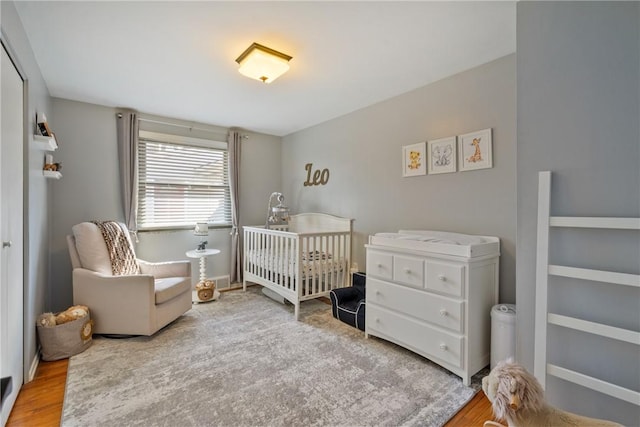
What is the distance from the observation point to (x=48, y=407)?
1681 millimetres

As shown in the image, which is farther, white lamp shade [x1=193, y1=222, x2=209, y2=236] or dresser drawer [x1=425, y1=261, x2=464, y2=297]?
white lamp shade [x1=193, y1=222, x2=209, y2=236]

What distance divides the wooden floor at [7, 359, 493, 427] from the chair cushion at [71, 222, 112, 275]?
2.90ft

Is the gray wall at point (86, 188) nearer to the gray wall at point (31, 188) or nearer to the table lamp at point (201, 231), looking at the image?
the table lamp at point (201, 231)

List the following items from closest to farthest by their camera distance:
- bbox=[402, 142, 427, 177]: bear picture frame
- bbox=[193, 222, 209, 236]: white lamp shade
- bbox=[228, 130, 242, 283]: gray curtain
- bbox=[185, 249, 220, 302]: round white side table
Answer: bbox=[402, 142, 427, 177]: bear picture frame
bbox=[185, 249, 220, 302]: round white side table
bbox=[193, 222, 209, 236]: white lamp shade
bbox=[228, 130, 242, 283]: gray curtain

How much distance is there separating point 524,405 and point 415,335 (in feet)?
3.66

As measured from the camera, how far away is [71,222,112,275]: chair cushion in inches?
103

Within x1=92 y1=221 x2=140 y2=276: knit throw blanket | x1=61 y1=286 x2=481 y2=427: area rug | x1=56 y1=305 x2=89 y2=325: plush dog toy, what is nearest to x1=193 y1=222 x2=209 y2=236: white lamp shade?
x1=92 y1=221 x2=140 y2=276: knit throw blanket

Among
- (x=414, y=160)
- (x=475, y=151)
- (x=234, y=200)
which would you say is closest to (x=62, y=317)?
(x=234, y=200)

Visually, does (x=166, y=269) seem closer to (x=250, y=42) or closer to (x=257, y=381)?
(x=257, y=381)

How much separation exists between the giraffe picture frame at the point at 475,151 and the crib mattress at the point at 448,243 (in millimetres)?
576

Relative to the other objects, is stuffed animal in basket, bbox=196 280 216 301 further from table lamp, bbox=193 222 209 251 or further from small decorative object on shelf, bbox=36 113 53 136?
small decorative object on shelf, bbox=36 113 53 136

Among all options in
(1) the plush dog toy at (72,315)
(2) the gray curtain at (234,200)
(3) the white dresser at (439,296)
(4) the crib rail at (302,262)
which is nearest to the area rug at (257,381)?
(3) the white dresser at (439,296)

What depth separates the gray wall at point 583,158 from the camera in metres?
1.26

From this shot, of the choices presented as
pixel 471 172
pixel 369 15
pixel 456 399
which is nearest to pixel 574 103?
pixel 471 172
